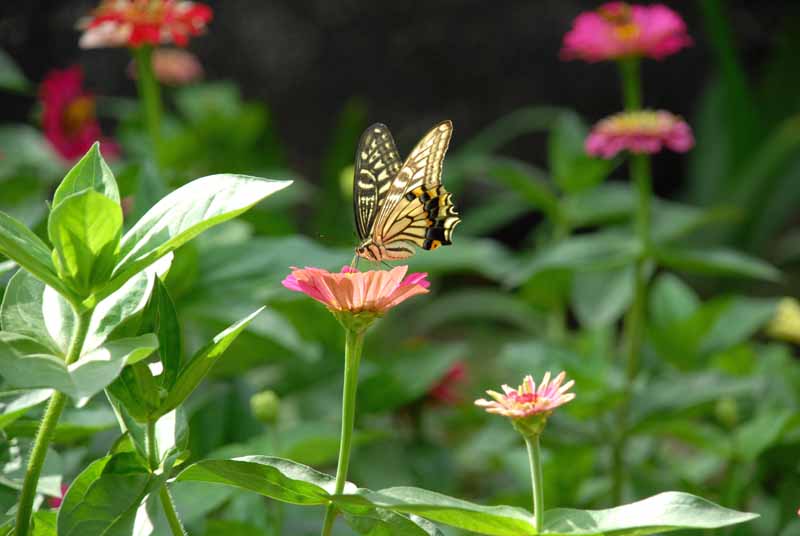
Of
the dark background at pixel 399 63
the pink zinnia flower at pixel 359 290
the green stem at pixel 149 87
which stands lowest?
the pink zinnia flower at pixel 359 290

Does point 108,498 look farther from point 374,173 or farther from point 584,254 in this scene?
point 584,254

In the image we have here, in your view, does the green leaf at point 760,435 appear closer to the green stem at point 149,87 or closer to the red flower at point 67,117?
the green stem at point 149,87

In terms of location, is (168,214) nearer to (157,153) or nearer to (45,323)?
(45,323)

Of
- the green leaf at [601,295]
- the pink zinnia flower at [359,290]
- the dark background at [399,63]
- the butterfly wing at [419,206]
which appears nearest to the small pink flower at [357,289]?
the pink zinnia flower at [359,290]

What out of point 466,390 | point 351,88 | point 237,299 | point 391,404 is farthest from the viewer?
point 351,88

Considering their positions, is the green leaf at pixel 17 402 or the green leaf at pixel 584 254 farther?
the green leaf at pixel 584 254

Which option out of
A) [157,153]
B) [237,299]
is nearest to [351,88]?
[157,153]

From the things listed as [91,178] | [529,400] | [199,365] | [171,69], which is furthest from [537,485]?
[171,69]

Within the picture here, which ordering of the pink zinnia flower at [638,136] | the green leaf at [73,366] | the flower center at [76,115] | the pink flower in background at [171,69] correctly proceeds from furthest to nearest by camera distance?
the pink flower in background at [171,69], the flower center at [76,115], the pink zinnia flower at [638,136], the green leaf at [73,366]
